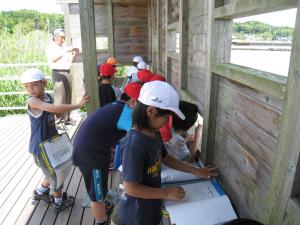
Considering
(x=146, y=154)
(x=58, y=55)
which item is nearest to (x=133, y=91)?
(x=146, y=154)

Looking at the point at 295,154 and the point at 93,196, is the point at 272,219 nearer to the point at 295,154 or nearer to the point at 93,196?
the point at 295,154

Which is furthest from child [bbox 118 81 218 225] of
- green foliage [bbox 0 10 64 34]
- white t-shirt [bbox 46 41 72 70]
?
Result: green foliage [bbox 0 10 64 34]

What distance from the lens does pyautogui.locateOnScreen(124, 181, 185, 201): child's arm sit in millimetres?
1343

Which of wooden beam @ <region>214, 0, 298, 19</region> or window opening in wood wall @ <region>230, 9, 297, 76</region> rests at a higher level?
wooden beam @ <region>214, 0, 298, 19</region>

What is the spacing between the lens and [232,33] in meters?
1.61

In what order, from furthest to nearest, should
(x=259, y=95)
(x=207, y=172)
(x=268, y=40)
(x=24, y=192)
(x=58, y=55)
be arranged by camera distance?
(x=58, y=55), (x=24, y=192), (x=207, y=172), (x=259, y=95), (x=268, y=40)

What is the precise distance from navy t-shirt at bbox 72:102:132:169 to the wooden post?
539 mm

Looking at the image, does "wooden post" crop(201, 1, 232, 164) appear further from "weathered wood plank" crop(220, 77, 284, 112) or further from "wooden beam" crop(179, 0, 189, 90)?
"wooden beam" crop(179, 0, 189, 90)

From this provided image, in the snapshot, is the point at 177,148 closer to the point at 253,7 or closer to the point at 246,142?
the point at 246,142

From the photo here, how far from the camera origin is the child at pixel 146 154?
1.31 metres

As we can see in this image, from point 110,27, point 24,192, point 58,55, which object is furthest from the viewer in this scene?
point 110,27

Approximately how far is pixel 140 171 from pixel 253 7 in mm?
864

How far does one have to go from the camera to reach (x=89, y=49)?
2.64 m

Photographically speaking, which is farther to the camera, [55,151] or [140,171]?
[55,151]
